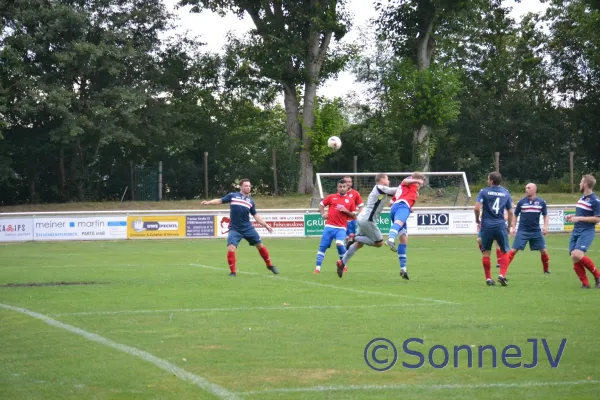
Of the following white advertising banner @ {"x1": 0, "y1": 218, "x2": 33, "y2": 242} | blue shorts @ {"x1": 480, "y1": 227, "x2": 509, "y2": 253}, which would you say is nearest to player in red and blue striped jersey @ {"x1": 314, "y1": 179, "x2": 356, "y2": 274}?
blue shorts @ {"x1": 480, "y1": 227, "x2": 509, "y2": 253}

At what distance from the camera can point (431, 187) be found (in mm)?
40219

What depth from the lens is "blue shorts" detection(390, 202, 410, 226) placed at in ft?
54.7

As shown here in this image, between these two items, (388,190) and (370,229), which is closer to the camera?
(388,190)

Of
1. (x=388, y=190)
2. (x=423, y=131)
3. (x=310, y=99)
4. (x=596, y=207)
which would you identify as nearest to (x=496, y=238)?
(x=596, y=207)

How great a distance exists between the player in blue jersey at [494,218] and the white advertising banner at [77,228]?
22417 mm

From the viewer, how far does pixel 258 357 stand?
847 cm

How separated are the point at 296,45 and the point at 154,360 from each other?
127ft

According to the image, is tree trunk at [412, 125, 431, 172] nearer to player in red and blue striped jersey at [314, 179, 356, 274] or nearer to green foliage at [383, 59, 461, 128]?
green foliage at [383, 59, 461, 128]

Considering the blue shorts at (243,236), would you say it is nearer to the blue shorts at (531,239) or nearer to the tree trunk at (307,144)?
the blue shorts at (531,239)

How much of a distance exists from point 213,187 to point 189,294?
33695 mm

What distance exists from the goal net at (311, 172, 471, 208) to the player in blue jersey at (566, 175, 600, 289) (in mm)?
22674

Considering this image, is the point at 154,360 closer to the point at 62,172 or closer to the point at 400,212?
the point at 400,212

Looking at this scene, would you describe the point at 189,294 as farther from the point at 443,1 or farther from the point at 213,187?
the point at 213,187

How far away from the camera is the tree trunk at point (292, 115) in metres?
47.5
